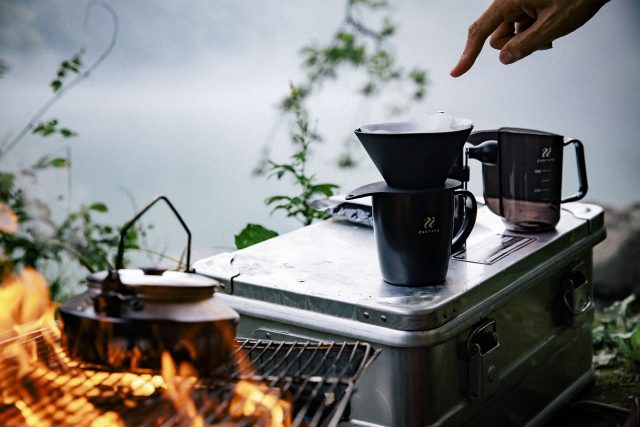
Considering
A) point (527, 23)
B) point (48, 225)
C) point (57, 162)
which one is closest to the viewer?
point (527, 23)

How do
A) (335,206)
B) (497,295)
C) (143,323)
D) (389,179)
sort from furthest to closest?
(335,206) < (497,295) < (389,179) < (143,323)

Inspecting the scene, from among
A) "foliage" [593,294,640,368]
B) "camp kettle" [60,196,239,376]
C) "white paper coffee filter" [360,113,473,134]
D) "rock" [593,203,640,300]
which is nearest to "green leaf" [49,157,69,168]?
"white paper coffee filter" [360,113,473,134]

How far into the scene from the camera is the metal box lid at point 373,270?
6.17 ft

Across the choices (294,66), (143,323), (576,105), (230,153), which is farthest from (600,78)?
(143,323)

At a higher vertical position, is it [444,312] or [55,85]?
[55,85]

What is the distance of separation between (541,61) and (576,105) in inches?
12.9

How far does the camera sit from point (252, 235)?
2.82m

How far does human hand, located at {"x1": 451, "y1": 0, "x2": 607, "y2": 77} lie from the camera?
2.09 metres

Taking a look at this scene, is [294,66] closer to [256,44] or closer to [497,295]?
[256,44]

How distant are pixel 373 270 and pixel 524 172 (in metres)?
0.64

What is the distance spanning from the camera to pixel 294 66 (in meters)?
4.53

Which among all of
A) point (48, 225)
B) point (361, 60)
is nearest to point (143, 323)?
point (48, 225)

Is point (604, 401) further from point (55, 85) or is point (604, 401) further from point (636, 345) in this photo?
point (55, 85)

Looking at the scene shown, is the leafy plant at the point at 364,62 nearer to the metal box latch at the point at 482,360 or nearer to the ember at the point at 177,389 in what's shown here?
the metal box latch at the point at 482,360
